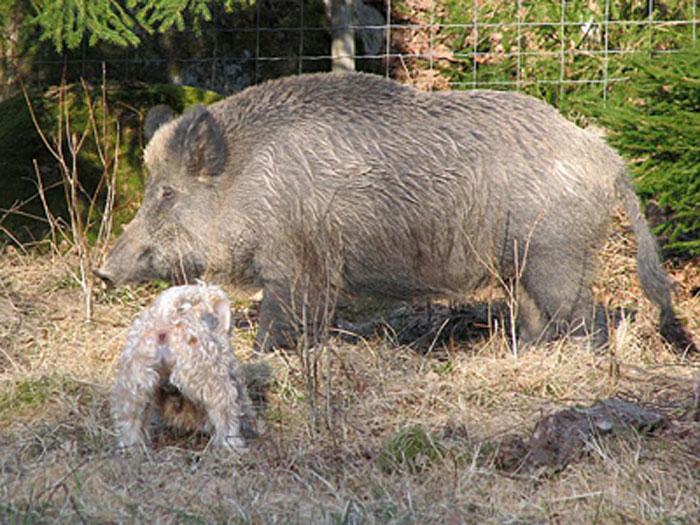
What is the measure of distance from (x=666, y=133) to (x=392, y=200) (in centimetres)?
196

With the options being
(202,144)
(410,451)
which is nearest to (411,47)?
(202,144)

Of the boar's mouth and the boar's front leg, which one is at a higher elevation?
the boar's mouth

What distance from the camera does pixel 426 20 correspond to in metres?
11.4

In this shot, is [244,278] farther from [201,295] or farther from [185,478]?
[185,478]

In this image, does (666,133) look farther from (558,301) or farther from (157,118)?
(157,118)

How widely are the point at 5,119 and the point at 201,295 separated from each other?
5.01 meters

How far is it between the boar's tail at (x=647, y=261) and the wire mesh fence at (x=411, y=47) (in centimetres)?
364

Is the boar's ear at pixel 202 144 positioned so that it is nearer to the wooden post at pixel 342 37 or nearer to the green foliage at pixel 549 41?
the wooden post at pixel 342 37

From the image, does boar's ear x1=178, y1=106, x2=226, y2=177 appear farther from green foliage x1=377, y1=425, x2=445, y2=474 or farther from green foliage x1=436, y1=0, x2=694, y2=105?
green foliage x1=436, y1=0, x2=694, y2=105

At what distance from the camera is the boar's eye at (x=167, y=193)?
22.5 feet

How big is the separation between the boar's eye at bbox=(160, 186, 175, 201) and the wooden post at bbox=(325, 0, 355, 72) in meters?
3.40

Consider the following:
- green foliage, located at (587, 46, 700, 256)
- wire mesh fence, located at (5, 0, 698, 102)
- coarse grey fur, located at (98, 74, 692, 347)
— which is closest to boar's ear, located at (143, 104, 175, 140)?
coarse grey fur, located at (98, 74, 692, 347)

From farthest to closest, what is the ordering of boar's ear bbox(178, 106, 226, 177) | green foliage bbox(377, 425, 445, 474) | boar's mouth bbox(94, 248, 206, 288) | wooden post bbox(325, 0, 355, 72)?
wooden post bbox(325, 0, 355, 72)
boar's mouth bbox(94, 248, 206, 288)
boar's ear bbox(178, 106, 226, 177)
green foliage bbox(377, 425, 445, 474)

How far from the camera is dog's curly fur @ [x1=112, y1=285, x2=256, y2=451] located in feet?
15.8
